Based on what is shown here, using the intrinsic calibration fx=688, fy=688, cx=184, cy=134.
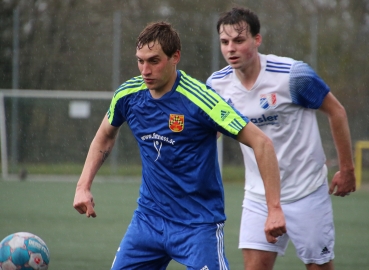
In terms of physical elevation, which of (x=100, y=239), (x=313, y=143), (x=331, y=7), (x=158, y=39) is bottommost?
(x=100, y=239)

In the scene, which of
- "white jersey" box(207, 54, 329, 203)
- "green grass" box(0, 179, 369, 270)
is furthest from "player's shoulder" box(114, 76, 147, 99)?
"green grass" box(0, 179, 369, 270)

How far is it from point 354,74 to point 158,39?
1290cm

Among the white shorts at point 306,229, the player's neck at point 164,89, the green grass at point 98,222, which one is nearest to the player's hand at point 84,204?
the player's neck at point 164,89

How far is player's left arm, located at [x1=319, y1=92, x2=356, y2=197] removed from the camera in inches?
165

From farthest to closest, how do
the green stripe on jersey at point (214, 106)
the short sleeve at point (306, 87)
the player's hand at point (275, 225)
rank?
the short sleeve at point (306, 87) → the green stripe on jersey at point (214, 106) → the player's hand at point (275, 225)

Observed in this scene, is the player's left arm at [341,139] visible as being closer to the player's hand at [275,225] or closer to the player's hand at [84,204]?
the player's hand at [275,225]

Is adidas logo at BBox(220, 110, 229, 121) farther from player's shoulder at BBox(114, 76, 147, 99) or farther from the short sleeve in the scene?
the short sleeve

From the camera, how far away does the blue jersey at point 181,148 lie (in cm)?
350

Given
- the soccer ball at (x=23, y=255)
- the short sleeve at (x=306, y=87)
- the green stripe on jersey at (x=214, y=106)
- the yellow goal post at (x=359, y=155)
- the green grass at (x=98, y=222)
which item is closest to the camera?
the green stripe on jersey at (x=214, y=106)

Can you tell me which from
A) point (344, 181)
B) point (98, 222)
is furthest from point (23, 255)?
point (98, 222)

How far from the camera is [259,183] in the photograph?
14.3ft

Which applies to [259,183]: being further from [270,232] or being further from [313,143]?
[270,232]

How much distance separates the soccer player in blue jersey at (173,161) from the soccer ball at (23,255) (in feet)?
3.80

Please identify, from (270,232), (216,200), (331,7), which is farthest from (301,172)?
(331,7)
